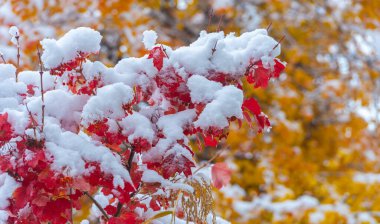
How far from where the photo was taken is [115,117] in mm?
1411

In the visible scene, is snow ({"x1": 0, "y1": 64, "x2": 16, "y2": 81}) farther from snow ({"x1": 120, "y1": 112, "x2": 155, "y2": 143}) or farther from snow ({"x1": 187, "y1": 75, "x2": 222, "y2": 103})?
snow ({"x1": 187, "y1": 75, "x2": 222, "y2": 103})

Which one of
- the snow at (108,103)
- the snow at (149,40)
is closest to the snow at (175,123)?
the snow at (108,103)

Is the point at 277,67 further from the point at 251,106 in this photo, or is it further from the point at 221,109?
the point at 221,109

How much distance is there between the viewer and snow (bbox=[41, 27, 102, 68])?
4.76 ft

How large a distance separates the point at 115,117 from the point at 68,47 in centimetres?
23

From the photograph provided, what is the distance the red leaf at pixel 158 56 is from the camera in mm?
1455

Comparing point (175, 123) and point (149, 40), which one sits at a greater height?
point (149, 40)

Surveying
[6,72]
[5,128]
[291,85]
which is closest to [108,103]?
[5,128]

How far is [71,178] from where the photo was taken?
138 cm

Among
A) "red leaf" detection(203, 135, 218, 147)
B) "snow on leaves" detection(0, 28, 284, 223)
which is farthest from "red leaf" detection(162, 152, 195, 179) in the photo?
"red leaf" detection(203, 135, 218, 147)

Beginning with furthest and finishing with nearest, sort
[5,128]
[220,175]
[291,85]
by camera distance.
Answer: [291,85]
[220,175]
[5,128]

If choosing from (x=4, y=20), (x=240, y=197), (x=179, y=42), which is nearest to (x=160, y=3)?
(x=179, y=42)

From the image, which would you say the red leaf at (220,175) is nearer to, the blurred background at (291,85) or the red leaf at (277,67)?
the red leaf at (277,67)

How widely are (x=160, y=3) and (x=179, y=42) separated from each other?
816 millimetres
